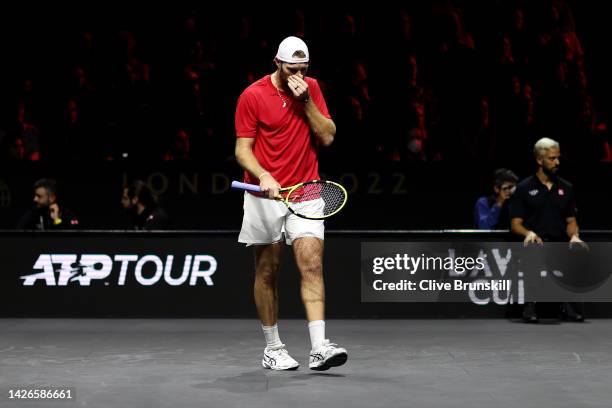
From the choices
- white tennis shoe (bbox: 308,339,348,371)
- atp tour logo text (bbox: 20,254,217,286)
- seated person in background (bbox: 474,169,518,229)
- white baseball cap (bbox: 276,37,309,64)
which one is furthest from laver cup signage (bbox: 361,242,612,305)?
white baseball cap (bbox: 276,37,309,64)

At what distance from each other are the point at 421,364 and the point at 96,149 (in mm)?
7805

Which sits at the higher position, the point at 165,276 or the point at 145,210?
the point at 145,210

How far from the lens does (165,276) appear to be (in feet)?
29.5

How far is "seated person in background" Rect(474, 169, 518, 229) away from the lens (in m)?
9.94

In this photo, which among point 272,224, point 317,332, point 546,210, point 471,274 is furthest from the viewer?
point 471,274

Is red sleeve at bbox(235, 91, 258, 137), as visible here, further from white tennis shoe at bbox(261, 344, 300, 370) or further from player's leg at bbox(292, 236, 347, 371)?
white tennis shoe at bbox(261, 344, 300, 370)

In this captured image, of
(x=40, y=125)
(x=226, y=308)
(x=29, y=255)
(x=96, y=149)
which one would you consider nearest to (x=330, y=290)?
(x=226, y=308)

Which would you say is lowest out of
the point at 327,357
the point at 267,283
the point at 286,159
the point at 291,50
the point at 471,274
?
the point at 327,357

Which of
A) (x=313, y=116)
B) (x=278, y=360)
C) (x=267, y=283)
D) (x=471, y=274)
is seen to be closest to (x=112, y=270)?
(x=471, y=274)

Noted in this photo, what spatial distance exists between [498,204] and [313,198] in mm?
5039

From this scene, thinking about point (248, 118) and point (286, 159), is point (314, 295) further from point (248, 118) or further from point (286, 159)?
point (248, 118)

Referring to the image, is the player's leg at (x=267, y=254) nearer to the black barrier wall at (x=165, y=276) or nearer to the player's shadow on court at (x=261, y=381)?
the player's shadow on court at (x=261, y=381)

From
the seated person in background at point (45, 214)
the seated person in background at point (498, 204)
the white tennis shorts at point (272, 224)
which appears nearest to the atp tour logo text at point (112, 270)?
the seated person in background at point (45, 214)

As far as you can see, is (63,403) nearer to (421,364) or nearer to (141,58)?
(421,364)
